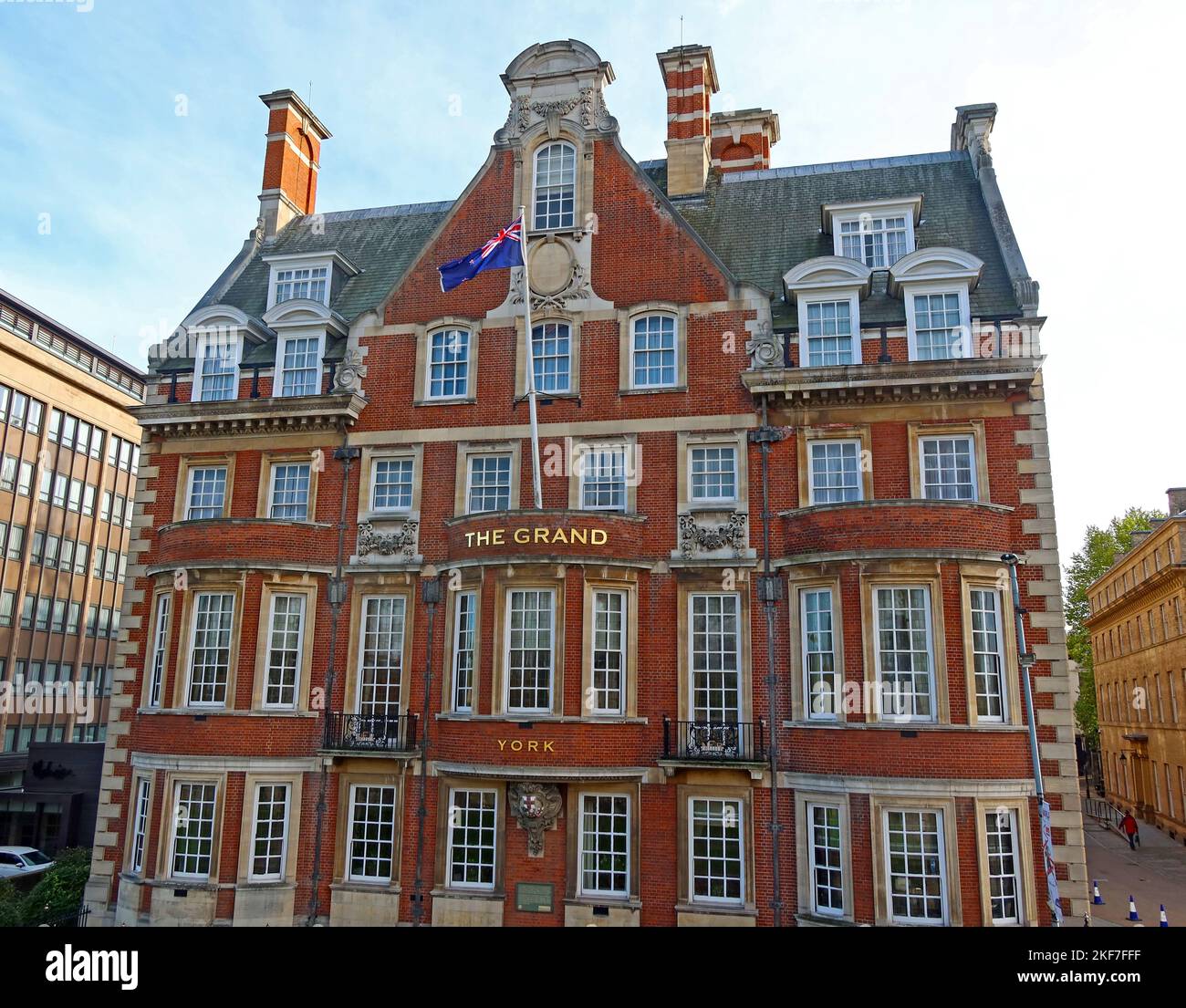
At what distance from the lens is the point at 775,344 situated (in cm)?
2261

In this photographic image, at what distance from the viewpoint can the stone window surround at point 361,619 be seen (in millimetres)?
23219

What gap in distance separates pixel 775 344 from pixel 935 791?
10893mm

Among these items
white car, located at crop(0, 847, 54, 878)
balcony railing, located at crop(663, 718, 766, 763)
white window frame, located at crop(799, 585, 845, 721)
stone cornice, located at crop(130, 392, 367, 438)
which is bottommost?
white car, located at crop(0, 847, 54, 878)

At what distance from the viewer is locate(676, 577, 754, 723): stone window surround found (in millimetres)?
21250

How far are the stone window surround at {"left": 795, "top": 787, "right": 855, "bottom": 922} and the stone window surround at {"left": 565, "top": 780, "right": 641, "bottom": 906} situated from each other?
3568 mm

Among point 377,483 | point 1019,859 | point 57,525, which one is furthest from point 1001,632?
point 57,525

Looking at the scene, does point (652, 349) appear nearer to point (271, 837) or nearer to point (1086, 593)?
point (271, 837)

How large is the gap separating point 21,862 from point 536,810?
2496 centimetres

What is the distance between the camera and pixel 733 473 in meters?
22.6

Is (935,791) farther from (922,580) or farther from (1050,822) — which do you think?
(922,580)

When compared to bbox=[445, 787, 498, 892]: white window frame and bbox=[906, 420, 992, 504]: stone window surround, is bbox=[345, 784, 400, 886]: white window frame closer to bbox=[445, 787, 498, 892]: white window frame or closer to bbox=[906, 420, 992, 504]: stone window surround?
bbox=[445, 787, 498, 892]: white window frame

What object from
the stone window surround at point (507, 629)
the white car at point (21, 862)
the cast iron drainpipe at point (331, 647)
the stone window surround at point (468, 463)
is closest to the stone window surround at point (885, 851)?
the stone window surround at point (507, 629)

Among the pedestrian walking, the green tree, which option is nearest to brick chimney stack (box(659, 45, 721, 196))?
the pedestrian walking

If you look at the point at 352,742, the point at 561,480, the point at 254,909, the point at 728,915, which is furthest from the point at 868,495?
the point at 254,909
